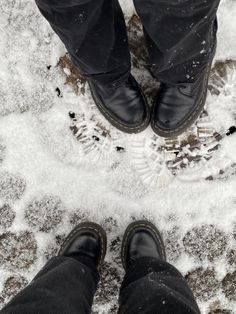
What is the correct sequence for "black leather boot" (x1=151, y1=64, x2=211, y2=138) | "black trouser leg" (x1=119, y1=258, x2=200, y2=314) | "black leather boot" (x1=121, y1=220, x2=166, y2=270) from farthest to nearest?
"black leather boot" (x1=121, y1=220, x2=166, y2=270), "black leather boot" (x1=151, y1=64, x2=211, y2=138), "black trouser leg" (x1=119, y1=258, x2=200, y2=314)

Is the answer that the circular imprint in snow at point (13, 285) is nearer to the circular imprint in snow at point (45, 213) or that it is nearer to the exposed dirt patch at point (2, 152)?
the circular imprint in snow at point (45, 213)

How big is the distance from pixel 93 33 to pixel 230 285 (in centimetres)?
103

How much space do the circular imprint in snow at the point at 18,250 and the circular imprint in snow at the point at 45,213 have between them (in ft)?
0.17

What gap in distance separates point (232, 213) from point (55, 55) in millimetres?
868

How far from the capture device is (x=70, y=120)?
137cm

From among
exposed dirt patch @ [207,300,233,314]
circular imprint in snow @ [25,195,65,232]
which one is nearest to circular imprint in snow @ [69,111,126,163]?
circular imprint in snow @ [25,195,65,232]

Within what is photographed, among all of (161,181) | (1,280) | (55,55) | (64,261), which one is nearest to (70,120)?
(55,55)

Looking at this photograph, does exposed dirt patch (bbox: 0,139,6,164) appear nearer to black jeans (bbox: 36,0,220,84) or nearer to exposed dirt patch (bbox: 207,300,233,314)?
black jeans (bbox: 36,0,220,84)

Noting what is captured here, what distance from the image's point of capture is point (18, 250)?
4.56ft

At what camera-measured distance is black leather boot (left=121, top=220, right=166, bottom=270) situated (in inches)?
51.6

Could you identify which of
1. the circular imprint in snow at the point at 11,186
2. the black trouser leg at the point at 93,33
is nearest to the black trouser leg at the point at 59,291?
the circular imprint in snow at the point at 11,186

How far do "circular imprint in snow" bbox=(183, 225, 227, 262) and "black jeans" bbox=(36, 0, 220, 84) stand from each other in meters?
0.59

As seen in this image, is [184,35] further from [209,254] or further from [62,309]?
[209,254]

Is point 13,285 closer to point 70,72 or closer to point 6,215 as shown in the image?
point 6,215
